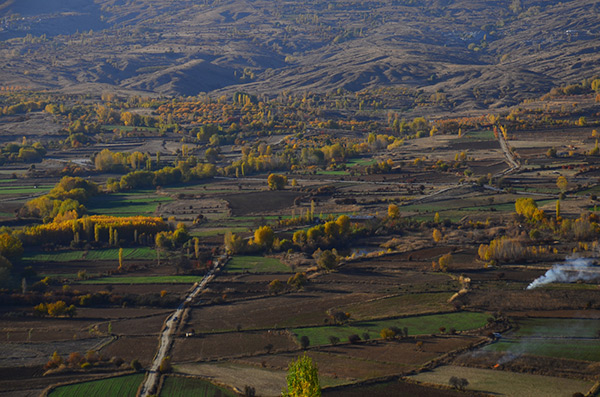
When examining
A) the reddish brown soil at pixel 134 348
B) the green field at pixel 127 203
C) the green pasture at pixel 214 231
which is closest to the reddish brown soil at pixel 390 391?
the reddish brown soil at pixel 134 348

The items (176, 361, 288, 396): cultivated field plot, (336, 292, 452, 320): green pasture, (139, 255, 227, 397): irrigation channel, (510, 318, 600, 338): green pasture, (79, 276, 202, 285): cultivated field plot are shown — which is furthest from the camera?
(79, 276, 202, 285): cultivated field plot

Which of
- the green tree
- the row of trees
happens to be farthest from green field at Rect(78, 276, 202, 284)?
the green tree

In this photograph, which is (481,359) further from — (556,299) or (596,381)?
(556,299)

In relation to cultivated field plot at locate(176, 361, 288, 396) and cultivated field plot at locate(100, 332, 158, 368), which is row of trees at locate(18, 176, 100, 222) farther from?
cultivated field plot at locate(176, 361, 288, 396)

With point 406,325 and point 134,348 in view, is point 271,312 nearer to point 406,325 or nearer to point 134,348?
point 406,325

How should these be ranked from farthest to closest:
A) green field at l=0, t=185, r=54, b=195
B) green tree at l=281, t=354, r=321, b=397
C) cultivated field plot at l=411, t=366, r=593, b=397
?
1. green field at l=0, t=185, r=54, b=195
2. cultivated field plot at l=411, t=366, r=593, b=397
3. green tree at l=281, t=354, r=321, b=397

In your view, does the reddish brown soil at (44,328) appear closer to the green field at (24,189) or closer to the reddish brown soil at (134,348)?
the reddish brown soil at (134,348)

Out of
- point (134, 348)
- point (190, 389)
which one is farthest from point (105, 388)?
point (134, 348)

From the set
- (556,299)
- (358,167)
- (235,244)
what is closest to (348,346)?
(556,299)

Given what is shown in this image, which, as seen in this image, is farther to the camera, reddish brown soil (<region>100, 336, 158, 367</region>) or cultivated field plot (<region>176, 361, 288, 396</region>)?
reddish brown soil (<region>100, 336, 158, 367</region>)
